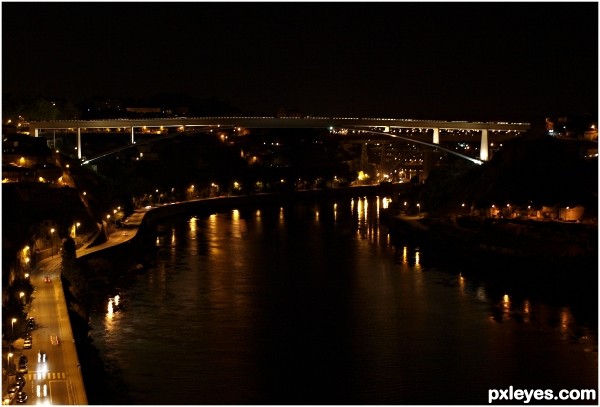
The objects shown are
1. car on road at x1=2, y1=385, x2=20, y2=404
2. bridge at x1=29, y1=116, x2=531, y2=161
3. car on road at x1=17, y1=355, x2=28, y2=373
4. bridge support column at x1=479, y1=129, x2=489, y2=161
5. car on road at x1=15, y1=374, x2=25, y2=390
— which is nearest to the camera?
car on road at x1=2, y1=385, x2=20, y2=404

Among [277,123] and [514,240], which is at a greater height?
[277,123]

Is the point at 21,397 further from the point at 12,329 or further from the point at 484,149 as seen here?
the point at 484,149

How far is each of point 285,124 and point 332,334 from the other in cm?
982

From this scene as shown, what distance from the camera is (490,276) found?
8.11m

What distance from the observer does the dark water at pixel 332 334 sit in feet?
15.4

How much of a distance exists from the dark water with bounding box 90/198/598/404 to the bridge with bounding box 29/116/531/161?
19.8 feet

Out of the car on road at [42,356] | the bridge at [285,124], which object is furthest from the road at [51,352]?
the bridge at [285,124]

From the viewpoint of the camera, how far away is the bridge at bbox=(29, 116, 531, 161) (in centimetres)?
1490

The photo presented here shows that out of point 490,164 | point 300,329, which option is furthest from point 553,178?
point 300,329

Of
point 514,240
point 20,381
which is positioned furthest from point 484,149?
point 20,381

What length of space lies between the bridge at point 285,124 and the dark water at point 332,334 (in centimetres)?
603

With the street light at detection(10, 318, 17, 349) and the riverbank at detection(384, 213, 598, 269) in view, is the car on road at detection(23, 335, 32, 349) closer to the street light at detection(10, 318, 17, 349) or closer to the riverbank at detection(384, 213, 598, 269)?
the street light at detection(10, 318, 17, 349)

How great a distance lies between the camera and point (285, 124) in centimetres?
1542

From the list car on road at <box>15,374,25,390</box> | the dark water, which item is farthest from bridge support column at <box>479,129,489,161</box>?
car on road at <box>15,374,25,390</box>
